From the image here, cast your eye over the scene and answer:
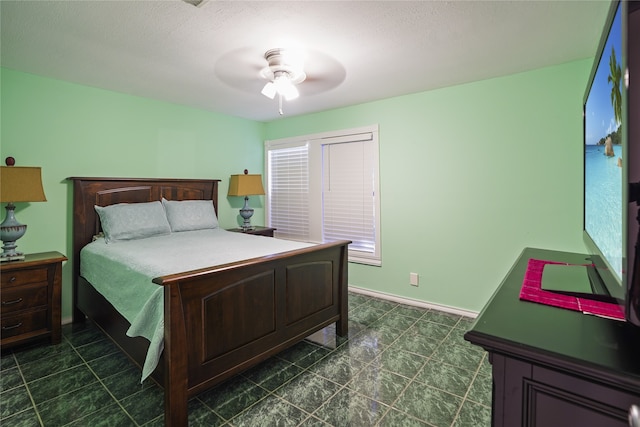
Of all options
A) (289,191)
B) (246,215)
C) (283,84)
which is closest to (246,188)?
(246,215)

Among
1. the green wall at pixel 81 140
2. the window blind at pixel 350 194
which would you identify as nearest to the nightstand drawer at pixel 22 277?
the green wall at pixel 81 140

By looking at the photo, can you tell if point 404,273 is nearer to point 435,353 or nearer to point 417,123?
point 435,353

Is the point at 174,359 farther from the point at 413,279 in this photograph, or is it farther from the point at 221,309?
the point at 413,279

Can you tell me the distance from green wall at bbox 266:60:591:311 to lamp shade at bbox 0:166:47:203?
120 inches

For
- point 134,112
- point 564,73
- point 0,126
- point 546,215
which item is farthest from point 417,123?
point 0,126

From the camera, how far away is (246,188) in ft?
13.3

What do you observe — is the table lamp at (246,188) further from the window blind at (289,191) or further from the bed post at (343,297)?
the bed post at (343,297)

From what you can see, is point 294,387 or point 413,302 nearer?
point 294,387

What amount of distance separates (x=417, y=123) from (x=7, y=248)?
3777 millimetres

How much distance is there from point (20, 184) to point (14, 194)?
0.29 ft

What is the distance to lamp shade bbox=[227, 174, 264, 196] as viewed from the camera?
4.03m

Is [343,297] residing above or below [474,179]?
below

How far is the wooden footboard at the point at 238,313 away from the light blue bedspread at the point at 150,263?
0.13 metres

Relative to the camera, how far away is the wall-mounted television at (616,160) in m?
0.66
